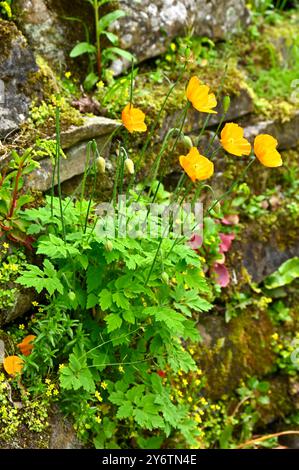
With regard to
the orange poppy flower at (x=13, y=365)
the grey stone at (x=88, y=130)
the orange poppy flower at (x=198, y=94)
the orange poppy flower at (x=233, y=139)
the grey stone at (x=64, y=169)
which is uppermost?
the orange poppy flower at (x=198, y=94)

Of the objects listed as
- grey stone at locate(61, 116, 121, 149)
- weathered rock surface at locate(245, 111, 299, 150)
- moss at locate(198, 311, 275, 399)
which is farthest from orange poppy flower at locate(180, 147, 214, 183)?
weathered rock surface at locate(245, 111, 299, 150)

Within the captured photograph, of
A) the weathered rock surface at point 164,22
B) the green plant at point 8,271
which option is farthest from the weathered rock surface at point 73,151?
the weathered rock surface at point 164,22

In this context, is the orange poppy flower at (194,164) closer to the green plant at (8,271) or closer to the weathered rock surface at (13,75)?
the green plant at (8,271)

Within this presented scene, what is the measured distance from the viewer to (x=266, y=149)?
8.21ft

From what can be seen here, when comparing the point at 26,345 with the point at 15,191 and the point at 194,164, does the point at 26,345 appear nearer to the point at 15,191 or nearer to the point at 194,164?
the point at 15,191

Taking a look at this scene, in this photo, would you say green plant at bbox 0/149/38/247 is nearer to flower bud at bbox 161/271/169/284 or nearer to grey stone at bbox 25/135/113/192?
grey stone at bbox 25/135/113/192

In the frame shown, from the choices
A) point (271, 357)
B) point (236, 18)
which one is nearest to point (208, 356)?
point (271, 357)

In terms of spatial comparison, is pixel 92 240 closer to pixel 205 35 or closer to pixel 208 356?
pixel 208 356

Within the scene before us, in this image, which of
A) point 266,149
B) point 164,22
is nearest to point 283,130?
point 164,22

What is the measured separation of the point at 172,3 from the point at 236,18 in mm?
764

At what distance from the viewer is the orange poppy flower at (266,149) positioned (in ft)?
8.14

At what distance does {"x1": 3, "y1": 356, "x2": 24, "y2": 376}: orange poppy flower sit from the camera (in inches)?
105

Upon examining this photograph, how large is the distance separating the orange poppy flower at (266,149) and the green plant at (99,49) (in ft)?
4.75

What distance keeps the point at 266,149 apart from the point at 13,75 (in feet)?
4.79
